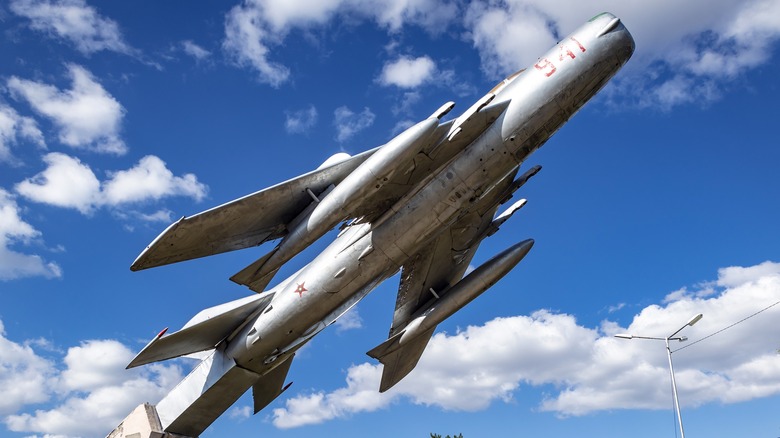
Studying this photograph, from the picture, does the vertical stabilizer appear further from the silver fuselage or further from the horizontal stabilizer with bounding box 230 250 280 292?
the horizontal stabilizer with bounding box 230 250 280 292

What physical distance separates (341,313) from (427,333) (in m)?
3.51

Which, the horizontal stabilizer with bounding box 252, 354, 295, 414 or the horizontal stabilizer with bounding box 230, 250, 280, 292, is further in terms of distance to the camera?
the horizontal stabilizer with bounding box 252, 354, 295, 414

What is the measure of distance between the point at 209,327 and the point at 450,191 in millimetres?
7418

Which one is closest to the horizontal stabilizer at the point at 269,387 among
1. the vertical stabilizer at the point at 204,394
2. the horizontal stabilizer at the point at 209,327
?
the vertical stabilizer at the point at 204,394

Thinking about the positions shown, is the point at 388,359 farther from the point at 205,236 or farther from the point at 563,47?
the point at 563,47

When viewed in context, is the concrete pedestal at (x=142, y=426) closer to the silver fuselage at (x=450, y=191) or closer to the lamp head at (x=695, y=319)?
the silver fuselage at (x=450, y=191)

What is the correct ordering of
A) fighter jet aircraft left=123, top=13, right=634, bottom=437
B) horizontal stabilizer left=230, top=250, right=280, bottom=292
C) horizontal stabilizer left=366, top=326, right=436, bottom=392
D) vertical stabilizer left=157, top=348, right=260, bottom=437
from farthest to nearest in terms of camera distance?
horizontal stabilizer left=366, top=326, right=436, bottom=392, vertical stabilizer left=157, top=348, right=260, bottom=437, horizontal stabilizer left=230, top=250, right=280, bottom=292, fighter jet aircraft left=123, top=13, right=634, bottom=437

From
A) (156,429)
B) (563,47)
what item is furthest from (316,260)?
→ (563,47)

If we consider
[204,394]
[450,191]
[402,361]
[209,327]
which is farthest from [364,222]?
[204,394]

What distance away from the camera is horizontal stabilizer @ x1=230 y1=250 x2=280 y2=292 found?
50.3 ft

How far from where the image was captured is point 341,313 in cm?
1680

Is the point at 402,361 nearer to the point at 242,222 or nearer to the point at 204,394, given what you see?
the point at 204,394

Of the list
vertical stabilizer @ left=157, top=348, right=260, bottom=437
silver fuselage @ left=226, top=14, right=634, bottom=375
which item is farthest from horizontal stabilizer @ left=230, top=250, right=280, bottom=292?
vertical stabilizer @ left=157, top=348, right=260, bottom=437

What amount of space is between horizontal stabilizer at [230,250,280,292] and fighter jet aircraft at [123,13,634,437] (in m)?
0.04
